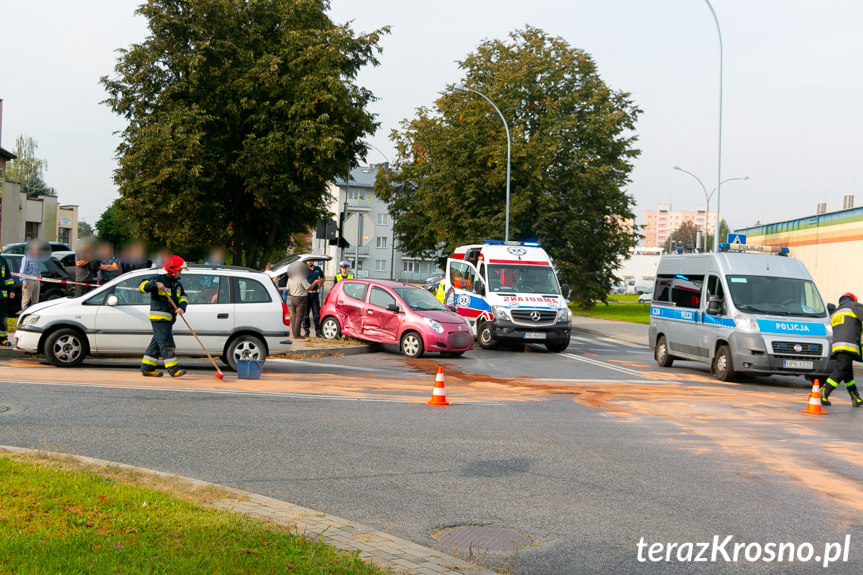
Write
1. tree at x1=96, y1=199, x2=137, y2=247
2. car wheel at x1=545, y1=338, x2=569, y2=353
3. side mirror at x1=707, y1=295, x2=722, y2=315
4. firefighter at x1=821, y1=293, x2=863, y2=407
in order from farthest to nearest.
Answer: tree at x1=96, y1=199, x2=137, y2=247 < car wheel at x1=545, y1=338, x2=569, y2=353 < side mirror at x1=707, y1=295, x2=722, y2=315 < firefighter at x1=821, y1=293, x2=863, y2=407

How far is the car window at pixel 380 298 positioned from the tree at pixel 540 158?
23.4 metres

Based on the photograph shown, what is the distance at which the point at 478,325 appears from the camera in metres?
22.8

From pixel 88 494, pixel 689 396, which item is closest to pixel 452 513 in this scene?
pixel 88 494

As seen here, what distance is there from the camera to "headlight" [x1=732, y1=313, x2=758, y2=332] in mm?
16109

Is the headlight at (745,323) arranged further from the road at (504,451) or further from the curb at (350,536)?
the curb at (350,536)

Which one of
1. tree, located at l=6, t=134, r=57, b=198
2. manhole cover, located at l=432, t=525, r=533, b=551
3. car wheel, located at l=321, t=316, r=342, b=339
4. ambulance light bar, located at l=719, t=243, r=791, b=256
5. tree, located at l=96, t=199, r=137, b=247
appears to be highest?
tree, located at l=6, t=134, r=57, b=198

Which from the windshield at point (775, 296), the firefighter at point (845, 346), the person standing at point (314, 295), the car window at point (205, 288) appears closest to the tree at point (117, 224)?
the person standing at point (314, 295)

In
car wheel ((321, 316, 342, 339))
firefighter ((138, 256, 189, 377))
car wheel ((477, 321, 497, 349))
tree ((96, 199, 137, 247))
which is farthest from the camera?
tree ((96, 199, 137, 247))

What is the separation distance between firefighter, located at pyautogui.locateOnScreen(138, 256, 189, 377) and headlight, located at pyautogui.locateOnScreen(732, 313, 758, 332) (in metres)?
9.89

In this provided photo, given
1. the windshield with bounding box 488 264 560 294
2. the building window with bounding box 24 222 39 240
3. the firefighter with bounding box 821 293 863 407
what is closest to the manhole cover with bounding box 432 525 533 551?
the firefighter with bounding box 821 293 863 407

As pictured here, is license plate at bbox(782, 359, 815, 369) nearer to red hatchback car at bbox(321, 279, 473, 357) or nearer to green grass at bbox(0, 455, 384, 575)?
red hatchback car at bbox(321, 279, 473, 357)

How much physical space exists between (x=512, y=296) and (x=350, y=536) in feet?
56.1

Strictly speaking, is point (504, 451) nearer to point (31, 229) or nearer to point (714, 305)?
point (714, 305)

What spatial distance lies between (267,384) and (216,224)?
77.9ft
